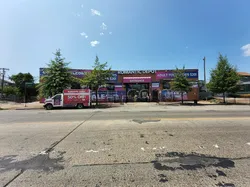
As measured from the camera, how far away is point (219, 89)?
2625 cm

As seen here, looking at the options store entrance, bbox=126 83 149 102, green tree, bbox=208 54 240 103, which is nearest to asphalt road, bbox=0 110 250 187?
green tree, bbox=208 54 240 103

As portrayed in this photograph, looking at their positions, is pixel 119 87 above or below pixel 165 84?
below

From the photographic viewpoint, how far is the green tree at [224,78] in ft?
83.8

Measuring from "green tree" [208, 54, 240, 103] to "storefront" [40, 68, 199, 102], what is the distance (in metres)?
5.90

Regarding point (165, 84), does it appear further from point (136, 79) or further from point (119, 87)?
point (119, 87)

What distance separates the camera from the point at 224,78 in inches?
1028

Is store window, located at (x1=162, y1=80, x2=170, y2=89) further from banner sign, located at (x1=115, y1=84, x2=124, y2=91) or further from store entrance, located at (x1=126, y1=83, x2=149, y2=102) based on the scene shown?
banner sign, located at (x1=115, y1=84, x2=124, y2=91)

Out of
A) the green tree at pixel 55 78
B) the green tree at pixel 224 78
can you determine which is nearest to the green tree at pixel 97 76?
the green tree at pixel 55 78

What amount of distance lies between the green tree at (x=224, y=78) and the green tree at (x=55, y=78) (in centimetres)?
2248

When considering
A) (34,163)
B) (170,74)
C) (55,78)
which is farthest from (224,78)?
(34,163)

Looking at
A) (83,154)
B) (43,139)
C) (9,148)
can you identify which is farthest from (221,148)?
(9,148)

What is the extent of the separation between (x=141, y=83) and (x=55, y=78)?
16.5 metres

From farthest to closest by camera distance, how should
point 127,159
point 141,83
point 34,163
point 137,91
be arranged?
point 137,91 < point 141,83 < point 127,159 < point 34,163

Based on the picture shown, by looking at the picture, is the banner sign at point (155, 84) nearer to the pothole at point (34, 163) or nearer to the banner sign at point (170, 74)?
the banner sign at point (170, 74)
